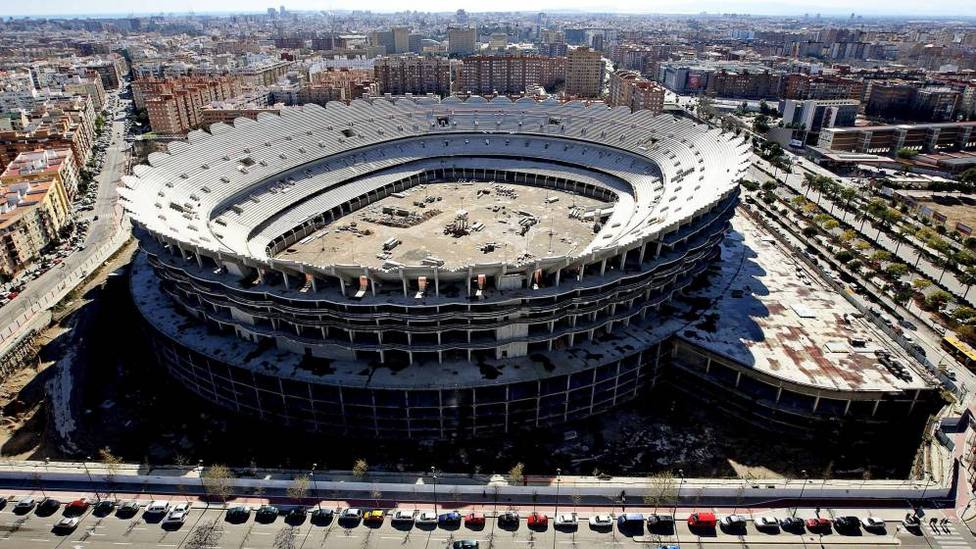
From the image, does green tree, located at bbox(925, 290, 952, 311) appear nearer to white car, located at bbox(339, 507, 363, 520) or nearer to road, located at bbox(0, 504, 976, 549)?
road, located at bbox(0, 504, 976, 549)

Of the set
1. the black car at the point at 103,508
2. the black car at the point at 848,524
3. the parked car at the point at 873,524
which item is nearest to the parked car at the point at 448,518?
the black car at the point at 103,508

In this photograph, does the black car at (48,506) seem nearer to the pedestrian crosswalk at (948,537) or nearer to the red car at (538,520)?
the red car at (538,520)

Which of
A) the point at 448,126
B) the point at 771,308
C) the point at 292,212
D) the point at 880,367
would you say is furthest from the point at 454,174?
the point at 880,367

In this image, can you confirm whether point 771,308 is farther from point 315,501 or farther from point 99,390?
point 99,390

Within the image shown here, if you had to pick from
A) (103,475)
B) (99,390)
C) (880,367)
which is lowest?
(99,390)

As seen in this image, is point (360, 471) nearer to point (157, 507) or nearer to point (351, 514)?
point (351, 514)

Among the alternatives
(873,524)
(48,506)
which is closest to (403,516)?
(48,506)
